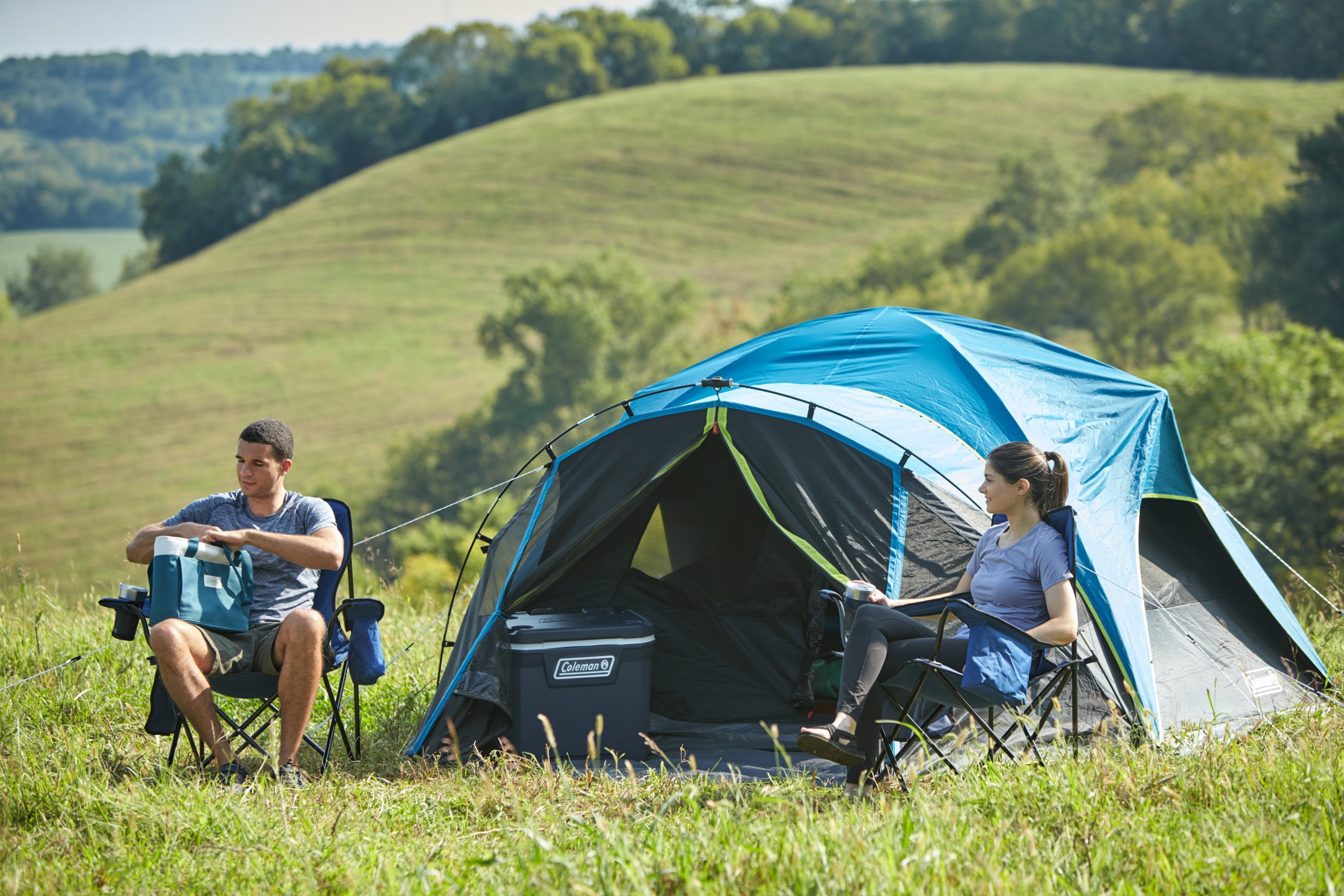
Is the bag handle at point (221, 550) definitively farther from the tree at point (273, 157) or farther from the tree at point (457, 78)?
the tree at point (457, 78)

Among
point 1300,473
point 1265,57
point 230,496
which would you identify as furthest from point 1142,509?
point 1265,57

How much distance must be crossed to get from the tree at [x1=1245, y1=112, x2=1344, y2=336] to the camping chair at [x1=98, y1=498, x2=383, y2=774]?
1075 inches

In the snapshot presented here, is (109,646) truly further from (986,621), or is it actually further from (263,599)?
(986,621)

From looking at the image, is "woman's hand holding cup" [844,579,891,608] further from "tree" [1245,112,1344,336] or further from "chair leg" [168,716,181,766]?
"tree" [1245,112,1344,336]

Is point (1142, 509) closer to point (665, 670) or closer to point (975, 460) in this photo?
point (975, 460)

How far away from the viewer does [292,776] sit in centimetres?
356

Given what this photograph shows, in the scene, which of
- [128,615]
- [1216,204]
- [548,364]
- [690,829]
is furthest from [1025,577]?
[1216,204]

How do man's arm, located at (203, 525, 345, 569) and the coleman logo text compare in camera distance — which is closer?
man's arm, located at (203, 525, 345, 569)

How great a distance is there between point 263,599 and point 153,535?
17.3 inches

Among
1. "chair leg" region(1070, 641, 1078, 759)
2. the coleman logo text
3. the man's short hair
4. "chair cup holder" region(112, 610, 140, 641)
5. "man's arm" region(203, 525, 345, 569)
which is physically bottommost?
the coleman logo text

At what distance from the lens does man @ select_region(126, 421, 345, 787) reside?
356 cm

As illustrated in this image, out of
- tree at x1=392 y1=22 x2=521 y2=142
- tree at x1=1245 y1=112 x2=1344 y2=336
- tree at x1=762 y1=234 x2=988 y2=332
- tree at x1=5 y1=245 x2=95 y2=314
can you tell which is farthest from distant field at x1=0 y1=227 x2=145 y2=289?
tree at x1=1245 y1=112 x2=1344 y2=336

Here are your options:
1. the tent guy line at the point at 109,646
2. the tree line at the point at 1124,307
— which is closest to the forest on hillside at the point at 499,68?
the tree line at the point at 1124,307

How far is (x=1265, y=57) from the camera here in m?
53.2
